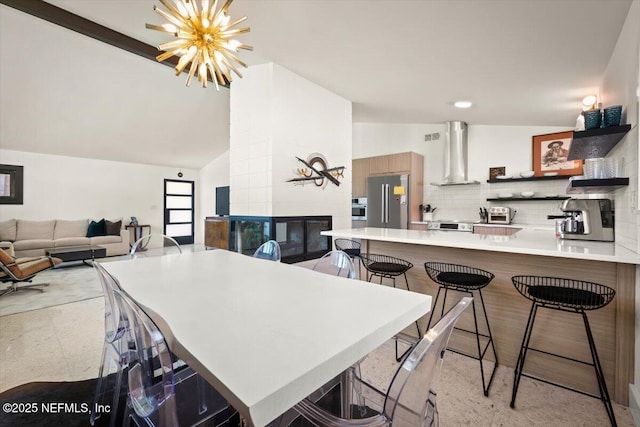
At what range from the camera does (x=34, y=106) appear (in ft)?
15.8

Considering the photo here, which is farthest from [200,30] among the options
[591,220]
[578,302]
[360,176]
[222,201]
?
[222,201]

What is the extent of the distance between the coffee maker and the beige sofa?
753 centimetres

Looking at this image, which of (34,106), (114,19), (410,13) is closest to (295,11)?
(410,13)

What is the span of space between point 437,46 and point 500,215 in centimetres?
307

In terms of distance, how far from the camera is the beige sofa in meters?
5.38

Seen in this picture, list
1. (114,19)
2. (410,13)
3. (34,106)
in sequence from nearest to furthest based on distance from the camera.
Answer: (410,13) → (114,19) → (34,106)

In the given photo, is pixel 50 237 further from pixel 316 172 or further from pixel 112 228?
pixel 316 172

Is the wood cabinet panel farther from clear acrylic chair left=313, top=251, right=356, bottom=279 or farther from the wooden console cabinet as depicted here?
clear acrylic chair left=313, top=251, right=356, bottom=279

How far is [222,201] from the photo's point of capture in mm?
7430

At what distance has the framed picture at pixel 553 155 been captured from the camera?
417 cm

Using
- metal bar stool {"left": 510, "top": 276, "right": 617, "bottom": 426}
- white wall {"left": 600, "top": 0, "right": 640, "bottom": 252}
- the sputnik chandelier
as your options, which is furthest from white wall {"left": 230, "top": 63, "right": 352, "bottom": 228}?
white wall {"left": 600, "top": 0, "right": 640, "bottom": 252}

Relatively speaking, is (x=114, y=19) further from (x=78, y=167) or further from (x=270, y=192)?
(x=78, y=167)

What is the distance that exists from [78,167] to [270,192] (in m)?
5.95

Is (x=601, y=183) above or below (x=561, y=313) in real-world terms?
above
